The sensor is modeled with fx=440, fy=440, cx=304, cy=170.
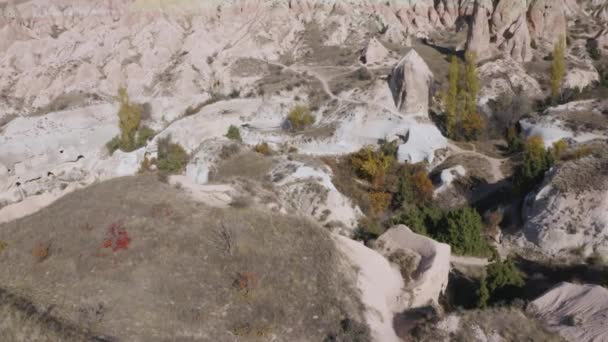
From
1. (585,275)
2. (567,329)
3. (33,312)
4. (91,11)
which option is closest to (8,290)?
(33,312)

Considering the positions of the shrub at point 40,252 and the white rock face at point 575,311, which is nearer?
the white rock face at point 575,311

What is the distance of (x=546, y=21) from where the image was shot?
55719 millimetres

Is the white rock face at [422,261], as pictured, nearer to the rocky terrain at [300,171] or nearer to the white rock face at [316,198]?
the rocky terrain at [300,171]

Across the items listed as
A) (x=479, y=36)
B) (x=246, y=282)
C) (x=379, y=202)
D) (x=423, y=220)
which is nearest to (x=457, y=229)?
(x=423, y=220)

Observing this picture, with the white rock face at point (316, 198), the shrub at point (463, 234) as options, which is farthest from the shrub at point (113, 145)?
the shrub at point (463, 234)

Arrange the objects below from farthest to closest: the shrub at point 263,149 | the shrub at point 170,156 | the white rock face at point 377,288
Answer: the shrub at point 263,149
the shrub at point 170,156
the white rock face at point 377,288

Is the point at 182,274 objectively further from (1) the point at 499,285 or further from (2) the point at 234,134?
(2) the point at 234,134

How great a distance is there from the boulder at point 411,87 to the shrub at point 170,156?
1895 cm

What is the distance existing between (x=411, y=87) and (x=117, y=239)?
2980 cm

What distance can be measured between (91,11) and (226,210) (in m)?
59.9

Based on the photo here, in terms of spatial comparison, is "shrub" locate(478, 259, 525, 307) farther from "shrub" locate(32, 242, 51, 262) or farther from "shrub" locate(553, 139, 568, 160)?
"shrub" locate(553, 139, 568, 160)

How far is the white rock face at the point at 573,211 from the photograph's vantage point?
21609 millimetres

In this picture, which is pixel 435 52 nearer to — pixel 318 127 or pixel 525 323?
pixel 318 127

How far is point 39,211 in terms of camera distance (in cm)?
1903
